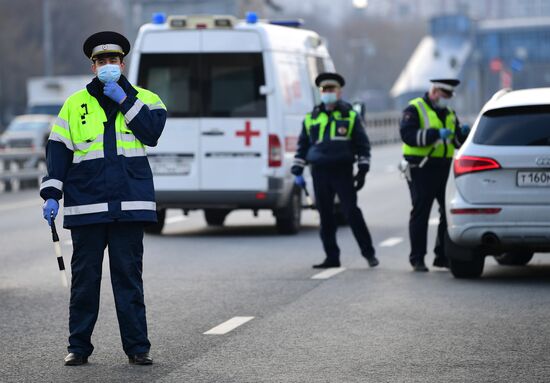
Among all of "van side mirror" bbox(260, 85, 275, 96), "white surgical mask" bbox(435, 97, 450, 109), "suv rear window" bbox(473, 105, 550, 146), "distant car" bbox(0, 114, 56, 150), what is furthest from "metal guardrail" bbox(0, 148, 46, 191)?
"suv rear window" bbox(473, 105, 550, 146)

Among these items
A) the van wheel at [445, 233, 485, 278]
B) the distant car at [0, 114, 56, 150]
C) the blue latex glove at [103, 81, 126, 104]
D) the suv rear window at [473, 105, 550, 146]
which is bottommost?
the distant car at [0, 114, 56, 150]

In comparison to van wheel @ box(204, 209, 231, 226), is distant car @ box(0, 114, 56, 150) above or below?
below

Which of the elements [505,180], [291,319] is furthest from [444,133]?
[291,319]

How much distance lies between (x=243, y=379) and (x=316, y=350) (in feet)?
3.62

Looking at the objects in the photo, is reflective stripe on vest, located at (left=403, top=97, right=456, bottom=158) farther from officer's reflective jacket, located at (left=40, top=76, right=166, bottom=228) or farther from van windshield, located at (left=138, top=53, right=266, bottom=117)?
officer's reflective jacket, located at (left=40, top=76, right=166, bottom=228)

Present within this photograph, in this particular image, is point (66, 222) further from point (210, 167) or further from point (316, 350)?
point (210, 167)

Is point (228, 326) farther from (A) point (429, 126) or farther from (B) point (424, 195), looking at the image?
(A) point (429, 126)

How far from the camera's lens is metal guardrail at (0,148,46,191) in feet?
102

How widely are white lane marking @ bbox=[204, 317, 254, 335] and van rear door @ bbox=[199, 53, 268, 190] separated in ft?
24.6

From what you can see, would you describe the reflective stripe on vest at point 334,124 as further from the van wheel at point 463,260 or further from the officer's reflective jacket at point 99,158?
the officer's reflective jacket at point 99,158

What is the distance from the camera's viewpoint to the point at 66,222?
8.27 metres

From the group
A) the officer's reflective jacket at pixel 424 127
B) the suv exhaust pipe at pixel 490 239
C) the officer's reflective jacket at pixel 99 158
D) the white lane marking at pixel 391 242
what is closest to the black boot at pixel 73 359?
the officer's reflective jacket at pixel 99 158

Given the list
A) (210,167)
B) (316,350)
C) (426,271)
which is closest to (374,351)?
(316,350)

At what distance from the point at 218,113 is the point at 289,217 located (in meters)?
1.44
